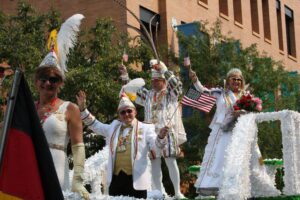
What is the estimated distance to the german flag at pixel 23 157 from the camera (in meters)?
3.00

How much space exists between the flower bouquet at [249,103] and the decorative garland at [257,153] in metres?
0.33

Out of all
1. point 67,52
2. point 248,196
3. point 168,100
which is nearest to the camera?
point 67,52

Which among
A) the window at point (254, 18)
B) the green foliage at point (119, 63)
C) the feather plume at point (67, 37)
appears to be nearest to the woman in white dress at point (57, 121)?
the feather plume at point (67, 37)

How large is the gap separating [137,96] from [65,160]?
4667 mm

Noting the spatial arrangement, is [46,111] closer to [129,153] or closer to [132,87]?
[129,153]

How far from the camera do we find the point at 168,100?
29.4 feet

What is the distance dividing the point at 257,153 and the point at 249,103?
0.72 metres

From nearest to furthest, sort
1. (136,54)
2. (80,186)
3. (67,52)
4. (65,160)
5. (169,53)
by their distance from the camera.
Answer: (80,186), (65,160), (67,52), (136,54), (169,53)

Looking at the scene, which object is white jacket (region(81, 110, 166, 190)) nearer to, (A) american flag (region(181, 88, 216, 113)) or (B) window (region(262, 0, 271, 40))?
→ (A) american flag (region(181, 88, 216, 113))

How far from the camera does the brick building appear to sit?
20594 millimetres

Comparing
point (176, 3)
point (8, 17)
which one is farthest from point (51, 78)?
point (176, 3)

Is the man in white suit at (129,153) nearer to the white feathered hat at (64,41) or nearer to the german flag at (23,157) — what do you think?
the white feathered hat at (64,41)

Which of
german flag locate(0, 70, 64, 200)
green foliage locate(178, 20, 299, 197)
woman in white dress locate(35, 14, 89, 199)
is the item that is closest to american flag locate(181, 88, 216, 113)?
woman in white dress locate(35, 14, 89, 199)

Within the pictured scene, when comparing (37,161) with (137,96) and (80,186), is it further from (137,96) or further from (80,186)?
(137,96)
